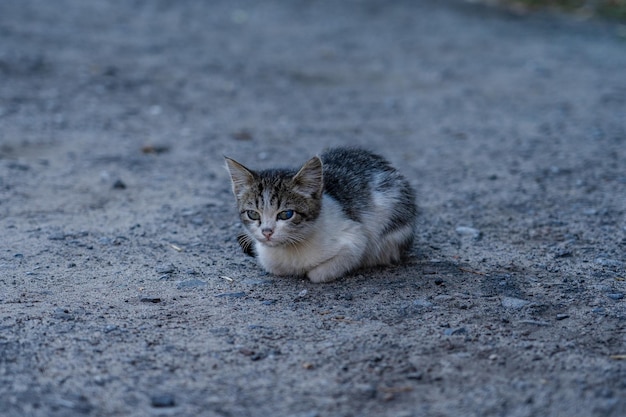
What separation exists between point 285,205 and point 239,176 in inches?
14.9

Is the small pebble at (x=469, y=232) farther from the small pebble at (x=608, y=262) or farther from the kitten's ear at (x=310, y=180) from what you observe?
the kitten's ear at (x=310, y=180)

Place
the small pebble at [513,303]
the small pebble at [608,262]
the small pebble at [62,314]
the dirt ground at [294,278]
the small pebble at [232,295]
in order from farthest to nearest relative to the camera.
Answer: the small pebble at [608,262] < the small pebble at [232,295] < the small pebble at [513,303] < the small pebble at [62,314] < the dirt ground at [294,278]

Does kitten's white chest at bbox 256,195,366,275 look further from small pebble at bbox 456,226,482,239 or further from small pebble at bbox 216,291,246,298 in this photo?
small pebble at bbox 456,226,482,239

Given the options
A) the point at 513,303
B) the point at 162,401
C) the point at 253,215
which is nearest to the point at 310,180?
the point at 253,215

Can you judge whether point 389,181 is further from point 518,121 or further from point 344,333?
point 518,121

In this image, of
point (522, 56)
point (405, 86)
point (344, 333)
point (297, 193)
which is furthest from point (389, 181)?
point (522, 56)

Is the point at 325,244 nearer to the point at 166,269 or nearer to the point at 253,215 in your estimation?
the point at 253,215

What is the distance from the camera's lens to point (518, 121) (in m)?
9.09

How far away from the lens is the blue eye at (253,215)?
481 centimetres

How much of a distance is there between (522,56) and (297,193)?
318 inches

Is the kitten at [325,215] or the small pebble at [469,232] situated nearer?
the kitten at [325,215]

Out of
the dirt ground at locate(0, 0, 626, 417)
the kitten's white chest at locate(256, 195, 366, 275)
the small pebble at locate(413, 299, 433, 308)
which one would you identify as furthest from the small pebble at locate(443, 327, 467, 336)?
the kitten's white chest at locate(256, 195, 366, 275)

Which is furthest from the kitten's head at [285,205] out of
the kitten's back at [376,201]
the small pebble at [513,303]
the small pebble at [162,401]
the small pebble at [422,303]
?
the small pebble at [162,401]

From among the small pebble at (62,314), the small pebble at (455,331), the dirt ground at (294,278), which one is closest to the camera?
the dirt ground at (294,278)
